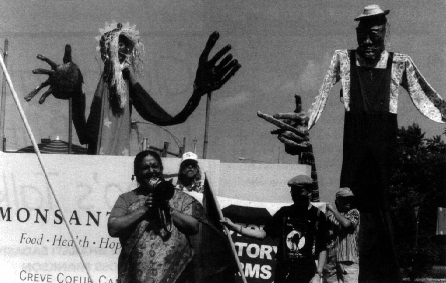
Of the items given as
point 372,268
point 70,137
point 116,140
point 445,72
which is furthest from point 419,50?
point 70,137

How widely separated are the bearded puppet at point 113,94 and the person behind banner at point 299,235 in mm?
1303

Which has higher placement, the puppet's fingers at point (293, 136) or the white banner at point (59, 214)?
the puppet's fingers at point (293, 136)

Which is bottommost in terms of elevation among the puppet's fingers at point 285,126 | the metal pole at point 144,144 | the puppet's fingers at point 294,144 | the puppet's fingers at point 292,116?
the metal pole at point 144,144

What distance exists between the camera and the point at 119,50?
17.6ft

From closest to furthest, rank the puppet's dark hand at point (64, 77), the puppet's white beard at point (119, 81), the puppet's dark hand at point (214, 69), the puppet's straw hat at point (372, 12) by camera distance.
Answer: the puppet's straw hat at point (372, 12)
the puppet's dark hand at point (214, 69)
the puppet's white beard at point (119, 81)
the puppet's dark hand at point (64, 77)

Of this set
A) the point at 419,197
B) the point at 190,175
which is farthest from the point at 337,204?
the point at 419,197

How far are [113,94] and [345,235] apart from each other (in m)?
2.03

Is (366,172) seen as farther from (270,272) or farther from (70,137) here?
(70,137)

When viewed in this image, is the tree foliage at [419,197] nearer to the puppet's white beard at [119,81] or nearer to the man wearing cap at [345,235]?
the puppet's white beard at [119,81]

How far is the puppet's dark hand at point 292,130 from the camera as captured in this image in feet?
15.1

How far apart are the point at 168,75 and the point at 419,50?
179cm

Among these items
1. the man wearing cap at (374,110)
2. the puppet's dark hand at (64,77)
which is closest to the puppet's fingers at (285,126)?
the man wearing cap at (374,110)

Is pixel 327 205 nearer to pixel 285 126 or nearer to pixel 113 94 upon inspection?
pixel 285 126

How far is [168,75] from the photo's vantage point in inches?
217
